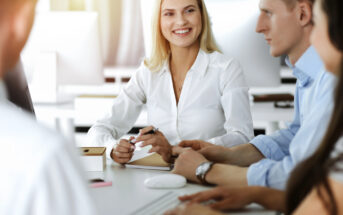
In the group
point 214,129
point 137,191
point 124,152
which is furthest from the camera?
point 214,129

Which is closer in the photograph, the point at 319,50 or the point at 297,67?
the point at 319,50

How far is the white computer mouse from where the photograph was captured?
155 centimetres

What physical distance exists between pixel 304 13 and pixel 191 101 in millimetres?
1009

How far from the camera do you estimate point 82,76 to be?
3.15m

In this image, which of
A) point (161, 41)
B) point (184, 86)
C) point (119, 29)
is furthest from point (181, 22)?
point (119, 29)

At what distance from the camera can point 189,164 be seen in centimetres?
167

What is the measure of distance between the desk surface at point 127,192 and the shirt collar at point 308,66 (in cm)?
54

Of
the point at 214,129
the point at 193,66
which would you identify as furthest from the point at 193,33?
the point at 214,129

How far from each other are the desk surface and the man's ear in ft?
2.29

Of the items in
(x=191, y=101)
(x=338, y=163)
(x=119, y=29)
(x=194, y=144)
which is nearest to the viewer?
(x=338, y=163)

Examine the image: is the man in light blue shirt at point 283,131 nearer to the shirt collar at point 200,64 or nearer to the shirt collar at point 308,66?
the shirt collar at point 308,66

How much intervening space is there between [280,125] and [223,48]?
951mm

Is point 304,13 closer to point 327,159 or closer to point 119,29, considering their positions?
point 327,159

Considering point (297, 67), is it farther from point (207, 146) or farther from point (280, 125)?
point (280, 125)
